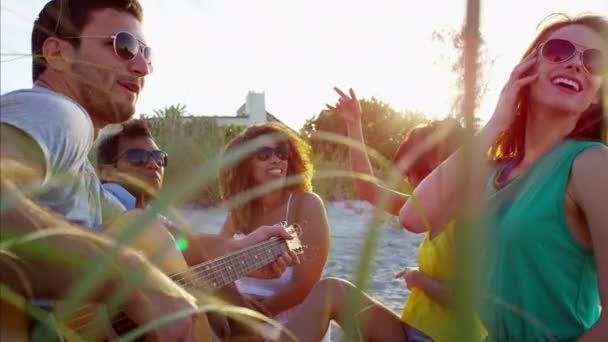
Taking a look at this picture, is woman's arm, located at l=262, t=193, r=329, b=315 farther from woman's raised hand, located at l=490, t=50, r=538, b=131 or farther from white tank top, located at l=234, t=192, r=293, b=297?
woman's raised hand, located at l=490, t=50, r=538, b=131

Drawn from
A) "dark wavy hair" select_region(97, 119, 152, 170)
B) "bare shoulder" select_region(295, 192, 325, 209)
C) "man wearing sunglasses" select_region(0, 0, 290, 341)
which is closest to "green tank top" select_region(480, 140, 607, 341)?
"man wearing sunglasses" select_region(0, 0, 290, 341)

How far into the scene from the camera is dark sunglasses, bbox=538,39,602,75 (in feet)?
Answer: 4.91

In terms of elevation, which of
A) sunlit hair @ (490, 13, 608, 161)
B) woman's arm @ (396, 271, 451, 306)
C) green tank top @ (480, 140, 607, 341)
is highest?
sunlit hair @ (490, 13, 608, 161)

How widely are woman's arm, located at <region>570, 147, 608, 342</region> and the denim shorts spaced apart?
0.94m

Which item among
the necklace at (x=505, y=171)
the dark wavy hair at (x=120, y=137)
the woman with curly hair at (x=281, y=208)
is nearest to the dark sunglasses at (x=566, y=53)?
the necklace at (x=505, y=171)

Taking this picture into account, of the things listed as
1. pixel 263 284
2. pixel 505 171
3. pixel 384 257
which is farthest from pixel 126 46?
pixel 384 257

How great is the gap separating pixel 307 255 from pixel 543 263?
5.31ft

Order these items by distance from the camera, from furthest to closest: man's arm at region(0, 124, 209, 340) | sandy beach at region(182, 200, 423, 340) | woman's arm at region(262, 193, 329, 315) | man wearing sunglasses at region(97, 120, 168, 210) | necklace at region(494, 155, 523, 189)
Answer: sandy beach at region(182, 200, 423, 340)
man wearing sunglasses at region(97, 120, 168, 210)
woman's arm at region(262, 193, 329, 315)
necklace at region(494, 155, 523, 189)
man's arm at region(0, 124, 209, 340)

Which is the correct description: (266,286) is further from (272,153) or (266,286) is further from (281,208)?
(272,153)

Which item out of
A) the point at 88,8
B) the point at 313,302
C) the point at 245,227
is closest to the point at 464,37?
the point at 88,8

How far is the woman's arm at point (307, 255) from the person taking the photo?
2730mm

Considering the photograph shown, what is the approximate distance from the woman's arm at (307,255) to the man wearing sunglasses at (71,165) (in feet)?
1.87

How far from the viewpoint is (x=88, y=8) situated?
1.64 meters

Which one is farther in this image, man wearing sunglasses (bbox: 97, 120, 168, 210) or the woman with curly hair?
man wearing sunglasses (bbox: 97, 120, 168, 210)
